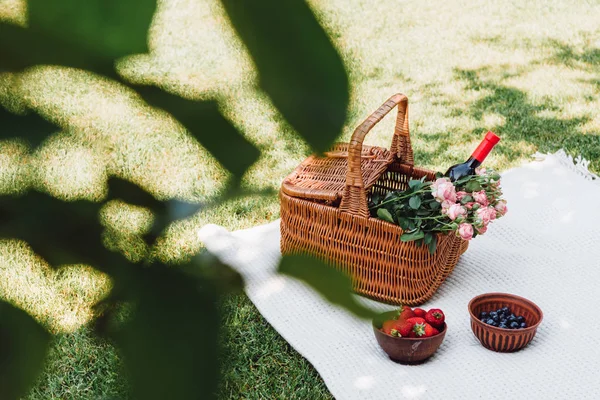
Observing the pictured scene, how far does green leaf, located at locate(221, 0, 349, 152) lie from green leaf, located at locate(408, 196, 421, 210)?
1580mm

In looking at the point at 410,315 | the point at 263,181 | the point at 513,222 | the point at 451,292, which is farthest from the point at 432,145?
the point at 263,181

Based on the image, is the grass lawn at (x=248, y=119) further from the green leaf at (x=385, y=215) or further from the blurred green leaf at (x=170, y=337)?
the green leaf at (x=385, y=215)

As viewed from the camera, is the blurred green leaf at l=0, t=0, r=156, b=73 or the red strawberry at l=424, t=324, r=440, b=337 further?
the red strawberry at l=424, t=324, r=440, b=337

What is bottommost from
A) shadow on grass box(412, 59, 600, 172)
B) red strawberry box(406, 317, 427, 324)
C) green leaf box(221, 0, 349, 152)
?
shadow on grass box(412, 59, 600, 172)

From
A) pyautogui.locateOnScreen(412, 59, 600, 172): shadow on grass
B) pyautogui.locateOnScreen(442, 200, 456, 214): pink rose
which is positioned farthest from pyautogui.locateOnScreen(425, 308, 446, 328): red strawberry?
pyautogui.locateOnScreen(412, 59, 600, 172): shadow on grass

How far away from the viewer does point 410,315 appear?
5.52 feet

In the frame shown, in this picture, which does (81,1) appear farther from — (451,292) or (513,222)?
(513,222)

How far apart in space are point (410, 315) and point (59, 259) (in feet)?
4.88

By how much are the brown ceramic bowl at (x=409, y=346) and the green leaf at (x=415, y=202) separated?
0.96ft

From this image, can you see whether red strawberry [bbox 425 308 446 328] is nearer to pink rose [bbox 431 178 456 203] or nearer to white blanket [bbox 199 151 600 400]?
white blanket [bbox 199 151 600 400]

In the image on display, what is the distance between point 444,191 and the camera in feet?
5.53

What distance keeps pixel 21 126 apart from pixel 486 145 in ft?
5.61

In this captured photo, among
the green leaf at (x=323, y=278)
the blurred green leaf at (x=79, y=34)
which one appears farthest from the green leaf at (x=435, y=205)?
the blurred green leaf at (x=79, y=34)

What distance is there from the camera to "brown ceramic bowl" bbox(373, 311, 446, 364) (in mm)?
1605
